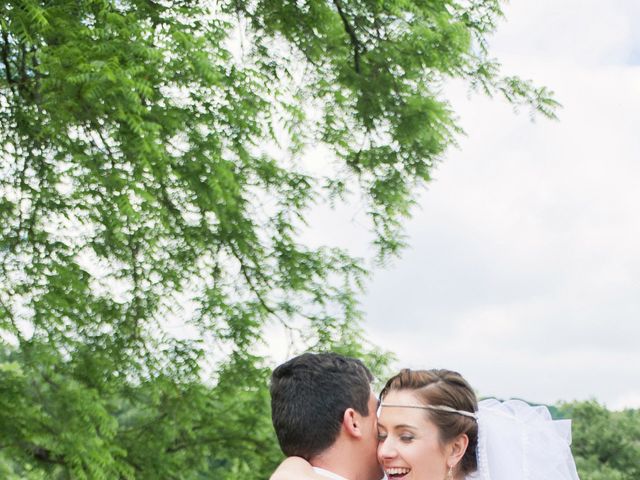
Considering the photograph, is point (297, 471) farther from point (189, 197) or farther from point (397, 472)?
point (189, 197)

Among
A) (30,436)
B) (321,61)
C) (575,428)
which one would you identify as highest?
(321,61)

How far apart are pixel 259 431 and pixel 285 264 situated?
1.47 metres

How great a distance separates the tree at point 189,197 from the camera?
8016 mm

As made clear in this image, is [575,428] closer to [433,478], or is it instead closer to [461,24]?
[461,24]

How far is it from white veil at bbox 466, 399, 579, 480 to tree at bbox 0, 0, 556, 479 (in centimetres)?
398

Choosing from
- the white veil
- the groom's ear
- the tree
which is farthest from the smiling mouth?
the tree

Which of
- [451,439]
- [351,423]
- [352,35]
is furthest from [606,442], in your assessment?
[351,423]

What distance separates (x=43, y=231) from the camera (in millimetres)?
8938

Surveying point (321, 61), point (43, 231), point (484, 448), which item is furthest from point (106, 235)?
point (484, 448)

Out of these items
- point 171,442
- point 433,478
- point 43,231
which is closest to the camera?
point 433,478

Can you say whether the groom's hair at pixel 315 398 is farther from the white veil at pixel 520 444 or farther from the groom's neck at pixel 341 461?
the white veil at pixel 520 444

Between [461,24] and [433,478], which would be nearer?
[433,478]

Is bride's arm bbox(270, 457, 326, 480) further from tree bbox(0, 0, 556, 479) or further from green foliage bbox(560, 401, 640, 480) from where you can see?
green foliage bbox(560, 401, 640, 480)

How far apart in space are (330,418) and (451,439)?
1.50ft
